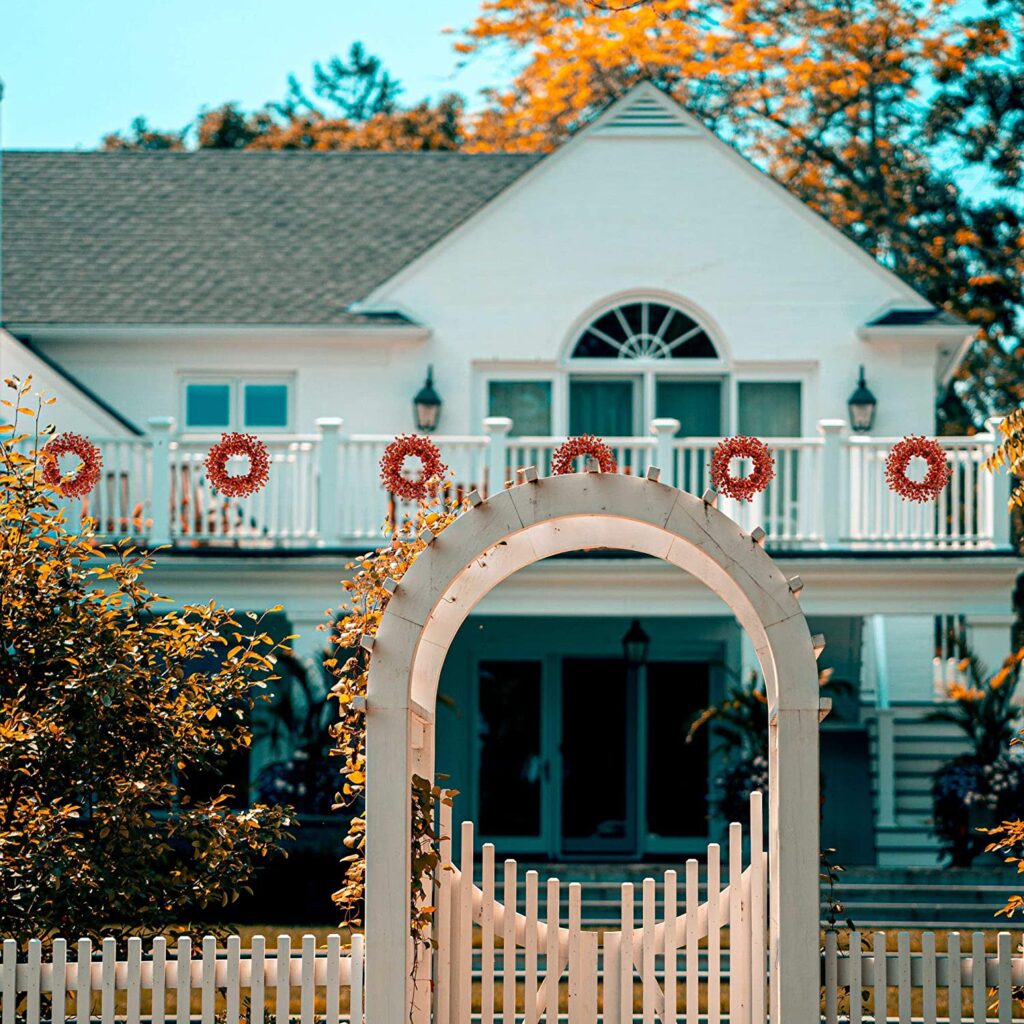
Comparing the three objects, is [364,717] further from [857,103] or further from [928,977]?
[857,103]

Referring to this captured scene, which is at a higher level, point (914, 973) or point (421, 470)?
point (421, 470)

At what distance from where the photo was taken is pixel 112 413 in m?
18.2

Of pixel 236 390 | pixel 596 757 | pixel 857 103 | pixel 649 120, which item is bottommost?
pixel 596 757

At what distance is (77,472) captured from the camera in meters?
8.52

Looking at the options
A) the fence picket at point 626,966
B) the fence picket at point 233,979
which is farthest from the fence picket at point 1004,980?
the fence picket at point 233,979

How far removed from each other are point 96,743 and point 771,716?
3.11m

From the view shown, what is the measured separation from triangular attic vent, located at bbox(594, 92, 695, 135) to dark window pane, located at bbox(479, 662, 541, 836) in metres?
6.06

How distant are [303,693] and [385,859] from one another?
9805mm

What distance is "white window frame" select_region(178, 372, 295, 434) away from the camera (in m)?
19.0

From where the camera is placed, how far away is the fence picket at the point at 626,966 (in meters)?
7.39

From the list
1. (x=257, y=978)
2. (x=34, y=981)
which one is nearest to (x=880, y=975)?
(x=257, y=978)

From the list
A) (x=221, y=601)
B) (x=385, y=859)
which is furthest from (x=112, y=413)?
(x=385, y=859)

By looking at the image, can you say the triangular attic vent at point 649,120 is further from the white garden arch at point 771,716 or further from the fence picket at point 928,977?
the fence picket at point 928,977

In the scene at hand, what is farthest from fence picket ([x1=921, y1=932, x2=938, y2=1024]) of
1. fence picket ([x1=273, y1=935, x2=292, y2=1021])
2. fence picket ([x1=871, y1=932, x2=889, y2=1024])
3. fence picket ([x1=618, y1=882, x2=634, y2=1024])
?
fence picket ([x1=273, y1=935, x2=292, y2=1021])
